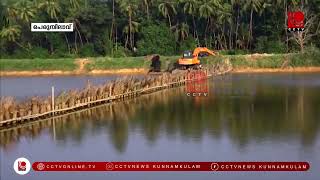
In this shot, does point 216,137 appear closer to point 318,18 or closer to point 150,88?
point 150,88

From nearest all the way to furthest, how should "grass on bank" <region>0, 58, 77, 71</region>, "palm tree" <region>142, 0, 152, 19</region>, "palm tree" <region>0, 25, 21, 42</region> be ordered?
Answer: "grass on bank" <region>0, 58, 77, 71</region>, "palm tree" <region>0, 25, 21, 42</region>, "palm tree" <region>142, 0, 152, 19</region>

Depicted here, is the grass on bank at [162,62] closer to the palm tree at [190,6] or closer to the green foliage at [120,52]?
the green foliage at [120,52]

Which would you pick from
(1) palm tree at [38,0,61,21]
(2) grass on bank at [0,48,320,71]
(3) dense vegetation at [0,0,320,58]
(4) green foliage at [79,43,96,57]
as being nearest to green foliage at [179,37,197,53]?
(3) dense vegetation at [0,0,320,58]

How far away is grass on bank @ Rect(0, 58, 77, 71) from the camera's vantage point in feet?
196

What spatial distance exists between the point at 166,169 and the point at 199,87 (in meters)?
24.4

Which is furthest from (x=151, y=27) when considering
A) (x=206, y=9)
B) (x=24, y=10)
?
(x=24, y=10)

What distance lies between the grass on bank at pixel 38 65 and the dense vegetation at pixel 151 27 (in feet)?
19.8

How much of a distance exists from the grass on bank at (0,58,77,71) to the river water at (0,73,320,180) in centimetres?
3071

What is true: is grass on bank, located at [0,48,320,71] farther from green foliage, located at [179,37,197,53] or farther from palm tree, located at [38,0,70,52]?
palm tree, located at [38,0,70,52]

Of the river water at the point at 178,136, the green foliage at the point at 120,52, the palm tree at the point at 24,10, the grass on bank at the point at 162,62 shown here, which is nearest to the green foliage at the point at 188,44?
the green foliage at the point at 120,52

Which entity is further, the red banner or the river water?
the river water

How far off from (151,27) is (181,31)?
377cm

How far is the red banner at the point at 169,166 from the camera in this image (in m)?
14.4

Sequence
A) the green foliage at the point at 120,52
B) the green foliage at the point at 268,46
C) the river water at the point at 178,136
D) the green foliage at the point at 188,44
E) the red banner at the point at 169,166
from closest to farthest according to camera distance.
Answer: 1. the red banner at the point at 169,166
2. the river water at the point at 178,136
3. the green foliage at the point at 268,46
4. the green foliage at the point at 120,52
5. the green foliage at the point at 188,44
